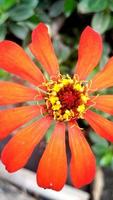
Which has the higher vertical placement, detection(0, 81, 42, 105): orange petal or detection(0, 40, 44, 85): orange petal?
detection(0, 40, 44, 85): orange petal

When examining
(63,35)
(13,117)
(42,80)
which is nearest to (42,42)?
(42,80)

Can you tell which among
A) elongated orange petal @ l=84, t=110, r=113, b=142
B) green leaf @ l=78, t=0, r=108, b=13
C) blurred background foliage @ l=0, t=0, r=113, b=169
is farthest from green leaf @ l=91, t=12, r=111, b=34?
elongated orange petal @ l=84, t=110, r=113, b=142

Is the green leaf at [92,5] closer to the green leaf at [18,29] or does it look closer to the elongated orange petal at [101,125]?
the green leaf at [18,29]

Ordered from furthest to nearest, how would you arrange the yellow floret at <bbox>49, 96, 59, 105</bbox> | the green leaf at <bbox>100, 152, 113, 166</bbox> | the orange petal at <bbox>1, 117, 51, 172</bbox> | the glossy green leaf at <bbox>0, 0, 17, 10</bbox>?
1. the green leaf at <bbox>100, 152, 113, 166</bbox>
2. the glossy green leaf at <bbox>0, 0, 17, 10</bbox>
3. the yellow floret at <bbox>49, 96, 59, 105</bbox>
4. the orange petal at <bbox>1, 117, 51, 172</bbox>

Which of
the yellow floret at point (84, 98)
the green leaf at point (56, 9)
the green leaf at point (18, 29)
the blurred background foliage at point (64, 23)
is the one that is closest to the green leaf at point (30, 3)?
the blurred background foliage at point (64, 23)

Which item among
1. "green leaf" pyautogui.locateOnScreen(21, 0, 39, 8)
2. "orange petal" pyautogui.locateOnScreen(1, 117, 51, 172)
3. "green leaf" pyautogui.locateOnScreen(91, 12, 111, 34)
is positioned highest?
"green leaf" pyautogui.locateOnScreen(21, 0, 39, 8)

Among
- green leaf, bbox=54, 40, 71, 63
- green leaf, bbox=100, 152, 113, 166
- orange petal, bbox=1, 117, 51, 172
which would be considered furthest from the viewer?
green leaf, bbox=54, 40, 71, 63

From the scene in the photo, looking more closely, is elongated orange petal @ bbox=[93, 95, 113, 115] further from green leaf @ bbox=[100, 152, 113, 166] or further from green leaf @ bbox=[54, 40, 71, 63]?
green leaf @ bbox=[54, 40, 71, 63]

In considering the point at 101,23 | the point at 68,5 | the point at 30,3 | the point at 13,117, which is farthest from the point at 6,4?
the point at 13,117
